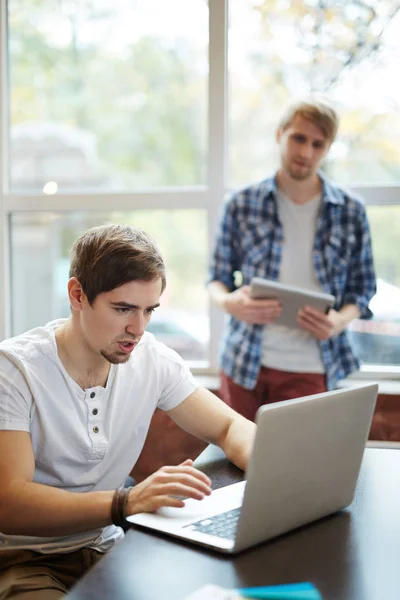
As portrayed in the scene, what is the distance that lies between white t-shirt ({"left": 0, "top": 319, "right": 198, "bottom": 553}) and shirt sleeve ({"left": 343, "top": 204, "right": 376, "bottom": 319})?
1.11 metres

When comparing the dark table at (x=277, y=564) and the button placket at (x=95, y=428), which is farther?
the button placket at (x=95, y=428)

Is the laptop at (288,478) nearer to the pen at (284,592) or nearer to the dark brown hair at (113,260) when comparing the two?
the pen at (284,592)

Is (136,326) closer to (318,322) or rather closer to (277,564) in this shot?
(277,564)

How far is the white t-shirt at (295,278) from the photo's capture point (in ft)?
8.44

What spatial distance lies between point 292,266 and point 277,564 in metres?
1.58

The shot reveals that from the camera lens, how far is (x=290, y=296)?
2.29 meters

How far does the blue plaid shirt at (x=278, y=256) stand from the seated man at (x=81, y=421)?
0.85 meters

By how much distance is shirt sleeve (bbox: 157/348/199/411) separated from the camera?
1.81m

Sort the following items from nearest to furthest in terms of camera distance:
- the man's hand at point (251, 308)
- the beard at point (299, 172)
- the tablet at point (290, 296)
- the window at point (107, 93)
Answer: the tablet at point (290, 296), the man's hand at point (251, 308), the beard at point (299, 172), the window at point (107, 93)

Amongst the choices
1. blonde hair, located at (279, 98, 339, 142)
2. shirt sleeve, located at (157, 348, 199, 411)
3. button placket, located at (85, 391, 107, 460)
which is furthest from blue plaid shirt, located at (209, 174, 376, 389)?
button placket, located at (85, 391, 107, 460)

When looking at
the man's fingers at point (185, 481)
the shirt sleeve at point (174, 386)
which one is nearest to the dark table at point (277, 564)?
the man's fingers at point (185, 481)

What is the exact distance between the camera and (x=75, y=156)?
3258 mm

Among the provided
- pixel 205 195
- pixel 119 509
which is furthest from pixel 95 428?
pixel 205 195

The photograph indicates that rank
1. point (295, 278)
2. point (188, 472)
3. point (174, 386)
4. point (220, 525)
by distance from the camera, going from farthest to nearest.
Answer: point (295, 278) → point (174, 386) → point (188, 472) → point (220, 525)
